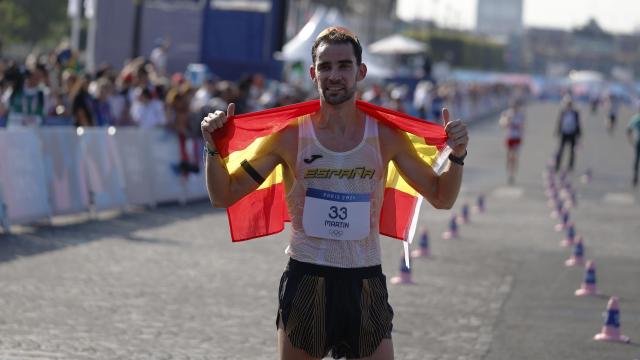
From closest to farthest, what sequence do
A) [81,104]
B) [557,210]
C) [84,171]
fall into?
[84,171], [81,104], [557,210]

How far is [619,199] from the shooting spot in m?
26.5

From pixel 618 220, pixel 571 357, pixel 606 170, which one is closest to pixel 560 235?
pixel 618 220

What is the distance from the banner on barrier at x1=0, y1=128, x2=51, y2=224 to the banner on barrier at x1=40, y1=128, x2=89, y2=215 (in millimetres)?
221

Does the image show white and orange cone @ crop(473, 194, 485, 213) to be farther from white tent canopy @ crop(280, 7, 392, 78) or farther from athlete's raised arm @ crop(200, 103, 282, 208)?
athlete's raised arm @ crop(200, 103, 282, 208)

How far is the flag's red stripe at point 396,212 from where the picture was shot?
6598 millimetres

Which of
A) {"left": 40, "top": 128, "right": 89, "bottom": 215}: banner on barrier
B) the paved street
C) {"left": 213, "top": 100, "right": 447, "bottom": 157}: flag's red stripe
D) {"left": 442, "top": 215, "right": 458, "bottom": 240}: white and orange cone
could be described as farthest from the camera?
{"left": 442, "top": 215, "right": 458, "bottom": 240}: white and orange cone

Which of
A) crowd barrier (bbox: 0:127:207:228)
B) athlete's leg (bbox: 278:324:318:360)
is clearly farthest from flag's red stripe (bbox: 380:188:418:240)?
crowd barrier (bbox: 0:127:207:228)

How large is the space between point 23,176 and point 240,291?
4717mm

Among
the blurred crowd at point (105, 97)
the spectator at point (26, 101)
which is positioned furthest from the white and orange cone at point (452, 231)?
the spectator at point (26, 101)

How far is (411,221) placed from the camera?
6.68 m

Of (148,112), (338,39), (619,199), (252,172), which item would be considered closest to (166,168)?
(148,112)

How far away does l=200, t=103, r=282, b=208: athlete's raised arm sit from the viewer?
6094 mm

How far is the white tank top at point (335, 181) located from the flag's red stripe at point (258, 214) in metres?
0.41

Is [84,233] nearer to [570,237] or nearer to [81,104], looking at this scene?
[81,104]
